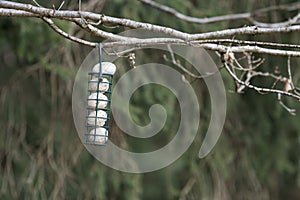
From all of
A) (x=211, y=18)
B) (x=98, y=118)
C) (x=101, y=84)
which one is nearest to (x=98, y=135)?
(x=98, y=118)

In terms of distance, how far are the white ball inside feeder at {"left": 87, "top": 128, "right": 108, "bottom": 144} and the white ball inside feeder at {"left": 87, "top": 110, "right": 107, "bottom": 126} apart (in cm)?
3

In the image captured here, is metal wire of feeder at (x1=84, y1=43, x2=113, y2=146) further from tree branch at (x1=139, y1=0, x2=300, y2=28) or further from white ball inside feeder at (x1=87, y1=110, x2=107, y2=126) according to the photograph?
tree branch at (x1=139, y1=0, x2=300, y2=28)

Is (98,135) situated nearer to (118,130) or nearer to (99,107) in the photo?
(99,107)

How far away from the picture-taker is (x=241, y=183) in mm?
3869

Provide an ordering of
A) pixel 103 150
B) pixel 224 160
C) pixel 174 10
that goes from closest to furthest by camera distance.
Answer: pixel 174 10 → pixel 103 150 → pixel 224 160

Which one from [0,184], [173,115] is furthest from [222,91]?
[0,184]

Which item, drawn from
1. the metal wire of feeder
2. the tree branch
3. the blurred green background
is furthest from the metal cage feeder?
the blurred green background

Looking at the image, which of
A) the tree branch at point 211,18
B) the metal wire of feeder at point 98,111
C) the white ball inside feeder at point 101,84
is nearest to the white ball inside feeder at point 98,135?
the metal wire of feeder at point 98,111

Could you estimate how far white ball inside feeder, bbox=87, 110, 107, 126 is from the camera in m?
2.05

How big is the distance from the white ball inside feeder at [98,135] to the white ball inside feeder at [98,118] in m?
0.03

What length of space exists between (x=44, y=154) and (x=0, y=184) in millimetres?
301

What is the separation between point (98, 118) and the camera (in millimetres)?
2053

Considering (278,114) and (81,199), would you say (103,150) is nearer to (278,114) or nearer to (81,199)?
(81,199)

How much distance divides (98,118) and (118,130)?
1350mm
